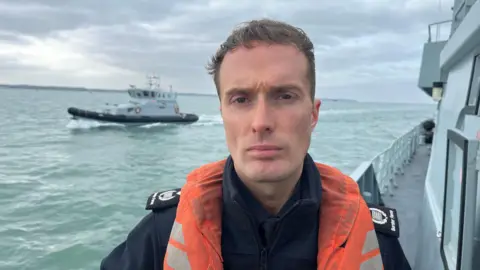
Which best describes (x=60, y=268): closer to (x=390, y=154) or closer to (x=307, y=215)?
(x=390, y=154)

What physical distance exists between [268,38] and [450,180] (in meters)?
1.48

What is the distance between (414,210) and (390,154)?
5.29 feet

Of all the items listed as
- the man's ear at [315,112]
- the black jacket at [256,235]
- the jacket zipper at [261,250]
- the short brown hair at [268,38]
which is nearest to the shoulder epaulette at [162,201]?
the black jacket at [256,235]

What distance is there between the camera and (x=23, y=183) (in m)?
14.8

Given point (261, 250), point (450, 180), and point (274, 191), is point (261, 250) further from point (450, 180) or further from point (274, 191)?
point (450, 180)

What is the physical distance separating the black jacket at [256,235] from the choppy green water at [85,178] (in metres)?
6.99

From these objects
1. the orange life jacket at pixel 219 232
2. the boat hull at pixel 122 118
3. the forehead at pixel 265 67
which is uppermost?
the forehead at pixel 265 67

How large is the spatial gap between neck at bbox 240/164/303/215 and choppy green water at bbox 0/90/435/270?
724cm

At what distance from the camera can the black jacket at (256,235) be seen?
146 centimetres

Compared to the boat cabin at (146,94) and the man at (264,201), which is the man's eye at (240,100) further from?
the boat cabin at (146,94)

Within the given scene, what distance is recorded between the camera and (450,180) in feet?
7.41

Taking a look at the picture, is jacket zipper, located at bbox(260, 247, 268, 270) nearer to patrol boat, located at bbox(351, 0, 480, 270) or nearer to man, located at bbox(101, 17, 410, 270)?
man, located at bbox(101, 17, 410, 270)

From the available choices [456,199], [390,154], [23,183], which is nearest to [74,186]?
[23,183]

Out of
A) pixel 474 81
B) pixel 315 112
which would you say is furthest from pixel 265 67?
pixel 474 81
